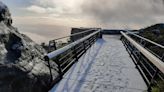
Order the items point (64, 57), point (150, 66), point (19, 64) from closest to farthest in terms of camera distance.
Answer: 1. point (19, 64)
2. point (150, 66)
3. point (64, 57)

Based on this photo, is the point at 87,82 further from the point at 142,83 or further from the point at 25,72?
the point at 25,72

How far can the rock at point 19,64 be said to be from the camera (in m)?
5.19

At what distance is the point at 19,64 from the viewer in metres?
5.45

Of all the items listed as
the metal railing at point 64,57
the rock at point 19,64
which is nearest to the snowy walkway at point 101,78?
the metal railing at point 64,57

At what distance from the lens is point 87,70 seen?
8922mm

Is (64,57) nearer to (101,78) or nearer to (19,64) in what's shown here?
(101,78)

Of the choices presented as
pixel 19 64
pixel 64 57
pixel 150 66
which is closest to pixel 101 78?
pixel 64 57

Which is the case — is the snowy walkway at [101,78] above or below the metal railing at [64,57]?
below

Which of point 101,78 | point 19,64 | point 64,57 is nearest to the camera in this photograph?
point 19,64

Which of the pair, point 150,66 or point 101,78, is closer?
point 150,66

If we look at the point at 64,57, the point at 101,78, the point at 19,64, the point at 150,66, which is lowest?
the point at 101,78

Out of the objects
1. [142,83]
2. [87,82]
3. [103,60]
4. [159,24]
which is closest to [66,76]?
[87,82]

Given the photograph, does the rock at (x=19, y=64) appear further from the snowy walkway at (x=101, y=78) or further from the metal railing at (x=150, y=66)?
the metal railing at (x=150, y=66)

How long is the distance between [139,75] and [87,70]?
179 centimetres
